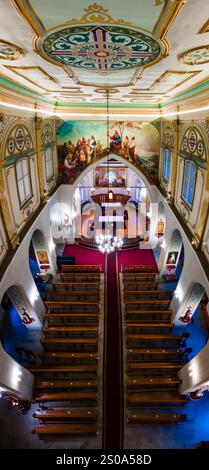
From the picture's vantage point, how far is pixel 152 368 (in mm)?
10258

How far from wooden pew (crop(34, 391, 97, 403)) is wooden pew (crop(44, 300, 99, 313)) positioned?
4.18 m

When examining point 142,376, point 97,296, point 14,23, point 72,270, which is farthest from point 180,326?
point 14,23

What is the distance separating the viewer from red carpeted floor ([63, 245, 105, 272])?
18.1 m

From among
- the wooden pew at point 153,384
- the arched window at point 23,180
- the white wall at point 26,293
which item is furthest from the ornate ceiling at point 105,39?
the wooden pew at point 153,384

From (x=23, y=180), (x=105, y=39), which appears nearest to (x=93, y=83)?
(x=105, y=39)

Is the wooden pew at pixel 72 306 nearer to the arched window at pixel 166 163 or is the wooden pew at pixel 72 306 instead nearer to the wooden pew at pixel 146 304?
the wooden pew at pixel 146 304

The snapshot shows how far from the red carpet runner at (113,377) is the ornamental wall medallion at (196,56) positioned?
33.4 ft

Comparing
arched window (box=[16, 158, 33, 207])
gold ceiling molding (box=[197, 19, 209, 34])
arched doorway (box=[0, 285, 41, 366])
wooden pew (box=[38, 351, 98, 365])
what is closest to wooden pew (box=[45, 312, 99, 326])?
arched doorway (box=[0, 285, 41, 366])

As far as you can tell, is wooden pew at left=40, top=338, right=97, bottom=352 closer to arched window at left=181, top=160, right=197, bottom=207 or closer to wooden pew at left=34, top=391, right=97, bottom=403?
wooden pew at left=34, top=391, right=97, bottom=403

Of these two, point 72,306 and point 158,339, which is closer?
point 158,339

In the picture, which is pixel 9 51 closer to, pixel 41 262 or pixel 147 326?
pixel 147 326

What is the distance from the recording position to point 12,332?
40.6 feet

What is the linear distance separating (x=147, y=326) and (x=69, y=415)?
4588mm

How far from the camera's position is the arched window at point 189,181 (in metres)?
10.8
